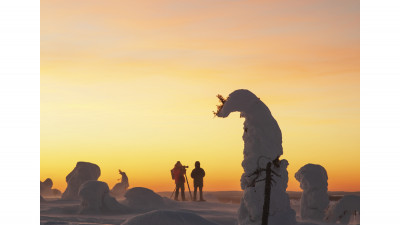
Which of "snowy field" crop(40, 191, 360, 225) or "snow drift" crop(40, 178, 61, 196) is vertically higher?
"snowy field" crop(40, 191, 360, 225)

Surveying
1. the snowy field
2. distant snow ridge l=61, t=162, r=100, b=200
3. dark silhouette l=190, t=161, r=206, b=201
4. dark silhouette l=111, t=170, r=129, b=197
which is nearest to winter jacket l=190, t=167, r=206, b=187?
dark silhouette l=190, t=161, r=206, b=201

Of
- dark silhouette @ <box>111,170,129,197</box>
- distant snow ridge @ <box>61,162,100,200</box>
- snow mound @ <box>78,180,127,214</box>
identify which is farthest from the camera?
dark silhouette @ <box>111,170,129,197</box>

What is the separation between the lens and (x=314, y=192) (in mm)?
24406

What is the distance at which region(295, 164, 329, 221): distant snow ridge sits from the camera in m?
24.3

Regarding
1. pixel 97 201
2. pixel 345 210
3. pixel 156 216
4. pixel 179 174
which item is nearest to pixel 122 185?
pixel 179 174

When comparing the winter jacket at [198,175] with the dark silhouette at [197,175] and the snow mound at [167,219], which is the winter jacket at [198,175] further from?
the snow mound at [167,219]

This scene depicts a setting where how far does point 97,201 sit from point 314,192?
9.36 metres

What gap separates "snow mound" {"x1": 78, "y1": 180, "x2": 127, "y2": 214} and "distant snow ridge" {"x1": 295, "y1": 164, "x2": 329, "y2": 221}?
7.92 metres

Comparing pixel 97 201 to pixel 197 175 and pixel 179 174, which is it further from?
pixel 179 174

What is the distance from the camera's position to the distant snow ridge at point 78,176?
36500mm

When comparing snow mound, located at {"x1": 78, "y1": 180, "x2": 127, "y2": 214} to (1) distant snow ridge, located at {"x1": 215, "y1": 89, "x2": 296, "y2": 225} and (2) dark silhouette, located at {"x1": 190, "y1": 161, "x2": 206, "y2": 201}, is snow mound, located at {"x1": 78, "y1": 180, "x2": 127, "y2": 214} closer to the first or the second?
(2) dark silhouette, located at {"x1": 190, "y1": 161, "x2": 206, "y2": 201}
